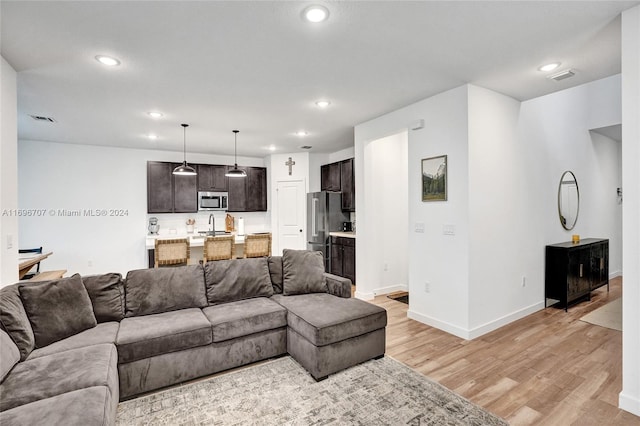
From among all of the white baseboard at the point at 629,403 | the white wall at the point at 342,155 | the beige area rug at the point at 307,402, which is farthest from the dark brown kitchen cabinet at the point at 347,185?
the white baseboard at the point at 629,403

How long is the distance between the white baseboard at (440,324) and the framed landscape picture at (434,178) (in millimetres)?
1409

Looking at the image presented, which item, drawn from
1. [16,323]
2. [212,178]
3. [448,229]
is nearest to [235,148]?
[212,178]

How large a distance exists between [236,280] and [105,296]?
112 cm

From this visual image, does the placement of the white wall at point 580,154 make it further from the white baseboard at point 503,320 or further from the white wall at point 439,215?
the white wall at point 439,215

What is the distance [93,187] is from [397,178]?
564 centimetres

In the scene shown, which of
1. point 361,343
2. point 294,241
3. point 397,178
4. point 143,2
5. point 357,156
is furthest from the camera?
point 294,241

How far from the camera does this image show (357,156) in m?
4.88

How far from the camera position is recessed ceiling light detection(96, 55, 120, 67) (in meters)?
2.64

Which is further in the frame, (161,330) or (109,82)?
(109,82)

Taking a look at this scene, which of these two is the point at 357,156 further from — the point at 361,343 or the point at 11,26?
the point at 11,26

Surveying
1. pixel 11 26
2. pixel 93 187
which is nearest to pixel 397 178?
pixel 11 26

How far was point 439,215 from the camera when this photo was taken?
12.0 ft

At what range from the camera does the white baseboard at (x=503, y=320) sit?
3.40 m

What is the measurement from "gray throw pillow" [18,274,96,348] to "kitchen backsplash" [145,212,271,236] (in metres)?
4.19
